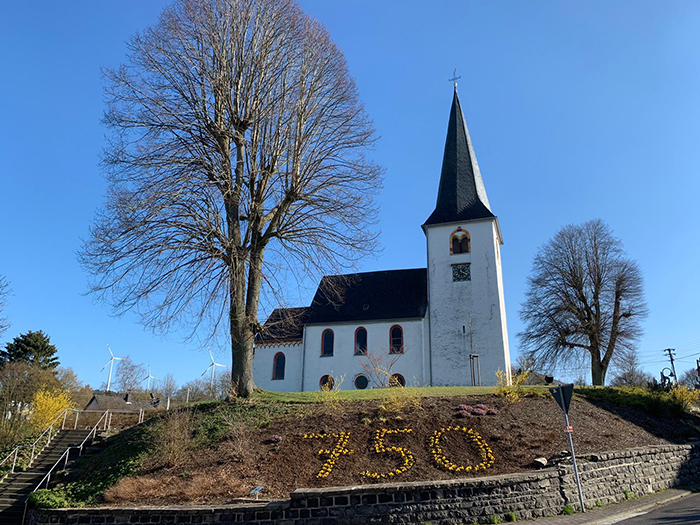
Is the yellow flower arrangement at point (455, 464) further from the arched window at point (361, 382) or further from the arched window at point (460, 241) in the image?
the arched window at point (460, 241)

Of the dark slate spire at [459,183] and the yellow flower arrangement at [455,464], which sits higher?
the dark slate spire at [459,183]

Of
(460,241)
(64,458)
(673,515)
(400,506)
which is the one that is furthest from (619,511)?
(460,241)

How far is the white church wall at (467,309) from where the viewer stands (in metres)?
31.2

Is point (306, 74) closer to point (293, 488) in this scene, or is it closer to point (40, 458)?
point (293, 488)

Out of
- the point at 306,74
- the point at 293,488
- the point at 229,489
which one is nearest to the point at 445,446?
the point at 293,488

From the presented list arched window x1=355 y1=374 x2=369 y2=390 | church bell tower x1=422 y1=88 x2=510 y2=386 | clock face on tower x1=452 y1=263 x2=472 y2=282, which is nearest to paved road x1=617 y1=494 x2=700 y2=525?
church bell tower x1=422 y1=88 x2=510 y2=386

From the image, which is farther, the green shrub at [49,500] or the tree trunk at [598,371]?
the tree trunk at [598,371]

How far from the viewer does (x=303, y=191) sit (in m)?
17.7

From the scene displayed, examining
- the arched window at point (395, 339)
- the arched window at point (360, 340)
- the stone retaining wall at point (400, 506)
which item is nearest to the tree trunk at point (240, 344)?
the stone retaining wall at point (400, 506)

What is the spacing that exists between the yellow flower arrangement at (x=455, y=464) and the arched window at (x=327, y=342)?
22.8 metres

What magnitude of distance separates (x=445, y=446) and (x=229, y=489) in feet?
16.5

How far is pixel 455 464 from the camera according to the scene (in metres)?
11.2

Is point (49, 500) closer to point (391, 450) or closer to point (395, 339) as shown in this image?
point (391, 450)

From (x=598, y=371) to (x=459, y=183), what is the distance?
15.7 m
